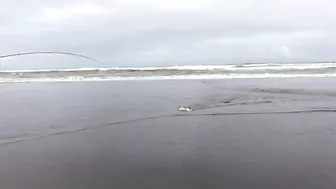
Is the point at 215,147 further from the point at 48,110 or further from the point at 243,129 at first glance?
the point at 48,110

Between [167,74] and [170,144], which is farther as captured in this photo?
[167,74]

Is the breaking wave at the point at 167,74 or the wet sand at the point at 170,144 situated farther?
the breaking wave at the point at 167,74

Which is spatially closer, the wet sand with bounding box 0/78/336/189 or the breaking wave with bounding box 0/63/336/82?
the wet sand with bounding box 0/78/336/189

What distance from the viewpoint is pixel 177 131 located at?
10.6 m

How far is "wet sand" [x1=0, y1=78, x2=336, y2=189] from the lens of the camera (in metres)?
6.98

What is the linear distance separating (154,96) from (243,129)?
26.1ft

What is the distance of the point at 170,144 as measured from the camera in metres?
9.29

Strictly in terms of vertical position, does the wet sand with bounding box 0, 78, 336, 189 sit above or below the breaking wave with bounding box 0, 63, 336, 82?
below

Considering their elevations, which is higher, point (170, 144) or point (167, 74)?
point (167, 74)

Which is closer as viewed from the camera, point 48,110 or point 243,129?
point 243,129

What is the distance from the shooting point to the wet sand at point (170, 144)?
6.98 m

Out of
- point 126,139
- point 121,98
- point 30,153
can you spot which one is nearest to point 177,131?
point 126,139

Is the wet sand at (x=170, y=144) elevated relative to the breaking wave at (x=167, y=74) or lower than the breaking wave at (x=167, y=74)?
lower

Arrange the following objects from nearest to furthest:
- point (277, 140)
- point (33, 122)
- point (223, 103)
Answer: point (277, 140) → point (33, 122) → point (223, 103)
